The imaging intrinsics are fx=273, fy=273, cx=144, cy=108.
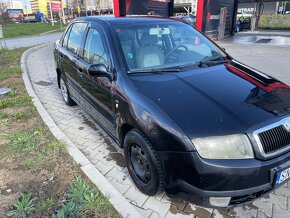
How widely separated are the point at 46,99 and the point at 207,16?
38.1 feet

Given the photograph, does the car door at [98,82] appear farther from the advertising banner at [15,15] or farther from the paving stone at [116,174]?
the advertising banner at [15,15]

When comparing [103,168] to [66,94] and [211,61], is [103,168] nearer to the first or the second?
[211,61]

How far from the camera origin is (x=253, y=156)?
2.12 metres

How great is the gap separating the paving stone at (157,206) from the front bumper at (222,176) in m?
0.43

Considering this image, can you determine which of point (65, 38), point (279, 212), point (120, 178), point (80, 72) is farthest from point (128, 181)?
point (65, 38)

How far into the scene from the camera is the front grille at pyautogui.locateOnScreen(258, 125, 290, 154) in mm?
2162

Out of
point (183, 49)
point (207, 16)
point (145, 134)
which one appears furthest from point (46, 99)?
point (207, 16)

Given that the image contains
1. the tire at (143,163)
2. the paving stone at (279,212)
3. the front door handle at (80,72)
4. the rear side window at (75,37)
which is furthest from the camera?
the rear side window at (75,37)

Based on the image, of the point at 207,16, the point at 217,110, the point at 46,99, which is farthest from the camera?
the point at 207,16

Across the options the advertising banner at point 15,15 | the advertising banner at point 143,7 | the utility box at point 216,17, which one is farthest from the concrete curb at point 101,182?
the advertising banner at point 15,15

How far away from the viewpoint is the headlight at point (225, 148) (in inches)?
83.5

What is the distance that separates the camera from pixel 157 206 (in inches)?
105

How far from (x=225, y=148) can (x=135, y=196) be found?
3.87ft

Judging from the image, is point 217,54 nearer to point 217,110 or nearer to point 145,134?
point 217,110
